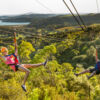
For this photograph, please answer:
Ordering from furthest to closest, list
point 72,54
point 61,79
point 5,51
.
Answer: point 72,54
point 61,79
point 5,51

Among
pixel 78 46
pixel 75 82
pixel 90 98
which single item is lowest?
pixel 90 98

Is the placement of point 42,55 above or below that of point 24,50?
below

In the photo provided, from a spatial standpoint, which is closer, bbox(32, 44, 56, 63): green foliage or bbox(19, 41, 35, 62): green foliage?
bbox(32, 44, 56, 63): green foliage

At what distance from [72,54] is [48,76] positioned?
37011 mm

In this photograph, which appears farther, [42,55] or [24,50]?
[24,50]

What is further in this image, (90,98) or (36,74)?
(36,74)

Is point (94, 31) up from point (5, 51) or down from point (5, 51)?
up

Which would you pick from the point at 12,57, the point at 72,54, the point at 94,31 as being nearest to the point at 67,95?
the point at 94,31

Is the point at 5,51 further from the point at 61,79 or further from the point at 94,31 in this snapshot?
the point at 61,79

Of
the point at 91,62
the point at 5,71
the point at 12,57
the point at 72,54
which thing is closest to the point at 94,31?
the point at 12,57

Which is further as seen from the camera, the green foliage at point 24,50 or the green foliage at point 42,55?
the green foliage at point 24,50

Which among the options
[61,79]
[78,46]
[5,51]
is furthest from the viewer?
[78,46]

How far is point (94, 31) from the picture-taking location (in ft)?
42.3

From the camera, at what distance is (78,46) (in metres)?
67.2
